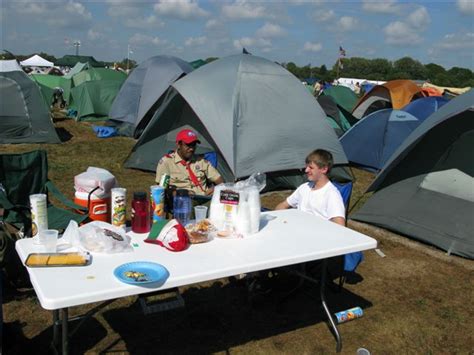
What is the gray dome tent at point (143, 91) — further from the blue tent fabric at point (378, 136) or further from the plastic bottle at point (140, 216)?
the plastic bottle at point (140, 216)

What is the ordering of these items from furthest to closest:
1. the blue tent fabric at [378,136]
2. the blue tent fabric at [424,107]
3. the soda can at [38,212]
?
1. the blue tent fabric at [424,107]
2. the blue tent fabric at [378,136]
3. the soda can at [38,212]

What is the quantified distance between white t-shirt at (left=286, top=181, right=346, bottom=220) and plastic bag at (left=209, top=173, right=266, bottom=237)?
0.75m

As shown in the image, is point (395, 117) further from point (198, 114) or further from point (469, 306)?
point (469, 306)

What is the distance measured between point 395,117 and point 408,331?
17.1 feet

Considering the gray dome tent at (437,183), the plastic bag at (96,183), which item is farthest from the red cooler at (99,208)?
the gray dome tent at (437,183)

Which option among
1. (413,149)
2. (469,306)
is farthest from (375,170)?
(469,306)

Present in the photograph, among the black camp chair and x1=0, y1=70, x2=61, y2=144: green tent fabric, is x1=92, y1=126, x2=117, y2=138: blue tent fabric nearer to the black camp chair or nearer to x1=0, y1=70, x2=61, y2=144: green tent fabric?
x1=0, y1=70, x2=61, y2=144: green tent fabric

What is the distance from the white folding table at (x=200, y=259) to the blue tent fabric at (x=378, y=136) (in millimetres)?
5216

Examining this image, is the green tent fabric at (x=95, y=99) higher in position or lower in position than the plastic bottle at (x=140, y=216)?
lower

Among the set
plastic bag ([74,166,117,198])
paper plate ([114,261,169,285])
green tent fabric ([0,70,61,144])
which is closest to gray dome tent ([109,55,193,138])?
green tent fabric ([0,70,61,144])

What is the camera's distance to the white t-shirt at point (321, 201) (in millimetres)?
3061

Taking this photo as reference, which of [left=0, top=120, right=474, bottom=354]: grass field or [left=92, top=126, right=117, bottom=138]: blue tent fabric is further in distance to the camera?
[left=92, top=126, right=117, bottom=138]: blue tent fabric

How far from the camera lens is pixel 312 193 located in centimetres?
321

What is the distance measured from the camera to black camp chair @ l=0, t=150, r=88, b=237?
3529 millimetres
